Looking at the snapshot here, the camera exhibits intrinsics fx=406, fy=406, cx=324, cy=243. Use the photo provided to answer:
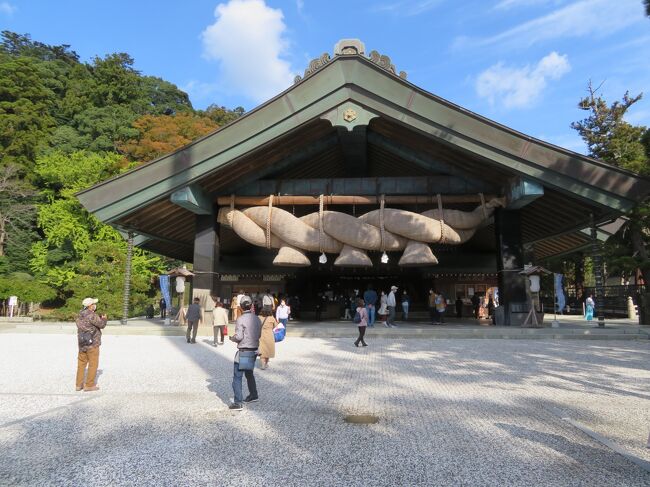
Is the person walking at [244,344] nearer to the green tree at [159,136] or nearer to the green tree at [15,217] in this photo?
the green tree at [159,136]

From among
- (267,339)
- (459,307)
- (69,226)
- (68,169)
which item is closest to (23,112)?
(68,169)

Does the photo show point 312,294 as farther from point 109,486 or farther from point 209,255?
point 109,486

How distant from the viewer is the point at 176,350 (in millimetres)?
10961

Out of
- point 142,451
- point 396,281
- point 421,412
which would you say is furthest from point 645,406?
point 396,281

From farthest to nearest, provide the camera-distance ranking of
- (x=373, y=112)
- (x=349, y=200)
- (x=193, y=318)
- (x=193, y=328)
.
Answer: (x=349, y=200)
(x=373, y=112)
(x=193, y=328)
(x=193, y=318)

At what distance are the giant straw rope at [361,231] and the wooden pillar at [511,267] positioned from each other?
724 mm

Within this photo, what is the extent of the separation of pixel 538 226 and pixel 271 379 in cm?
1473

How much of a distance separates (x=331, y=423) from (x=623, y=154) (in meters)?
32.5

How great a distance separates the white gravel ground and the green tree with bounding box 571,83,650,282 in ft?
65.0

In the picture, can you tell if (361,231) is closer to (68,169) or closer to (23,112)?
(68,169)

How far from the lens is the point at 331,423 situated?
4.98 m

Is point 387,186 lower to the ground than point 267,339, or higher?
higher

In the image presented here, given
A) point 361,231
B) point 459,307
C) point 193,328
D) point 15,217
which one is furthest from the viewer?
point 15,217

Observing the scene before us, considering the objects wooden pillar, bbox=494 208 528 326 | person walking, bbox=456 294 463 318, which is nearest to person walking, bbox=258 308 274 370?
wooden pillar, bbox=494 208 528 326
